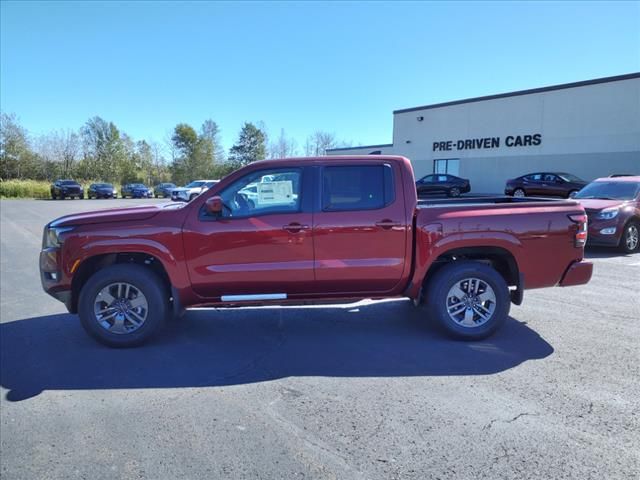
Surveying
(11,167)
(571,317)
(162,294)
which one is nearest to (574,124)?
(571,317)

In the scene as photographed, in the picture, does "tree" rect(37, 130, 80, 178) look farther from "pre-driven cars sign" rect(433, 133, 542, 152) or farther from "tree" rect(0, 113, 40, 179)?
"pre-driven cars sign" rect(433, 133, 542, 152)

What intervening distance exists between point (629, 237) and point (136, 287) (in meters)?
10.3

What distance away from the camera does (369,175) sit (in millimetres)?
4746

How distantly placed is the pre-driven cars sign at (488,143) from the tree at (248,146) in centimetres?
3571

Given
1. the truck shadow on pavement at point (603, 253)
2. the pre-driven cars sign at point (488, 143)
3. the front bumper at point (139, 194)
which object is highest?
the pre-driven cars sign at point (488, 143)

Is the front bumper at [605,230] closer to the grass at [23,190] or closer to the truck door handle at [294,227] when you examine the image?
the truck door handle at [294,227]

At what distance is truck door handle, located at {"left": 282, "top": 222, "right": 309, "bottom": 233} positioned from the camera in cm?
451

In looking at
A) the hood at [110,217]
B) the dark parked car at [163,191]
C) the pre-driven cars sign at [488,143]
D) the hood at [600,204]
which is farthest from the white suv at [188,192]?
the pre-driven cars sign at [488,143]

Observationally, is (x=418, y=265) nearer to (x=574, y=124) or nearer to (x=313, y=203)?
(x=313, y=203)

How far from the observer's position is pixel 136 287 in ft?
14.9

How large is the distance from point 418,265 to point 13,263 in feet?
29.5

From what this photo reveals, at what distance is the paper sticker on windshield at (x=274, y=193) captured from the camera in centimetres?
464

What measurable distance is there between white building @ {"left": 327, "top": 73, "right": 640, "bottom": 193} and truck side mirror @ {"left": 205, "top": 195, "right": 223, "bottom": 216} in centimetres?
2515

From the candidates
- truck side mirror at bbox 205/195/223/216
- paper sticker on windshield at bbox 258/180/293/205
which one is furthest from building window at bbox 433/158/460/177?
truck side mirror at bbox 205/195/223/216
